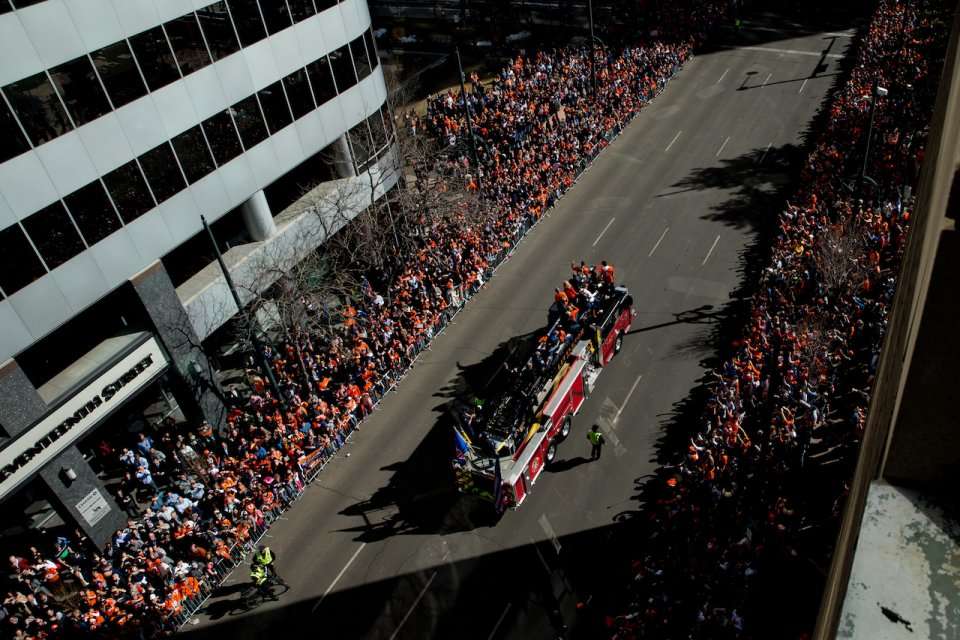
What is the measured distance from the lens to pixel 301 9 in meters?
26.7

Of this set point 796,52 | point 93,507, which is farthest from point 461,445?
point 796,52

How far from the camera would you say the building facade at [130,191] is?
64.1 ft

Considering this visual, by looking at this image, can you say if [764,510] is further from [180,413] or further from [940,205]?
[180,413]

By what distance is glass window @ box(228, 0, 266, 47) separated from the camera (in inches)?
953

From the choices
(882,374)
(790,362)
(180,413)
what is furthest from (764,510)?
(180,413)

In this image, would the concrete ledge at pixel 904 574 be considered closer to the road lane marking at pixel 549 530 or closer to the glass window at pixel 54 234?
the road lane marking at pixel 549 530

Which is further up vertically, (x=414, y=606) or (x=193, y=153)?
(x=193, y=153)

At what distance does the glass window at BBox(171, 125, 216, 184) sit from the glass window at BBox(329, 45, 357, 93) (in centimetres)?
725

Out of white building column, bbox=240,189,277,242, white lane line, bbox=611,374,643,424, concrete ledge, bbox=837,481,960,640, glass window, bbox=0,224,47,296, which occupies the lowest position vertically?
white lane line, bbox=611,374,643,424

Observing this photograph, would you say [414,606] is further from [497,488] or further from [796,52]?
[796,52]

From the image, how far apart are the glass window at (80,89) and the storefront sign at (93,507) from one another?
11.2 meters

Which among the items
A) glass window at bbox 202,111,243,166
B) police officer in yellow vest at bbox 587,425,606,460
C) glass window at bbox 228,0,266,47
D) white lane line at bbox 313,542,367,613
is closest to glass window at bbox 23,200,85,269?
glass window at bbox 202,111,243,166

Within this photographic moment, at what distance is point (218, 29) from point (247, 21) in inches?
51.7

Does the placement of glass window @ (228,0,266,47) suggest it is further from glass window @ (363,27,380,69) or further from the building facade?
glass window @ (363,27,380,69)
